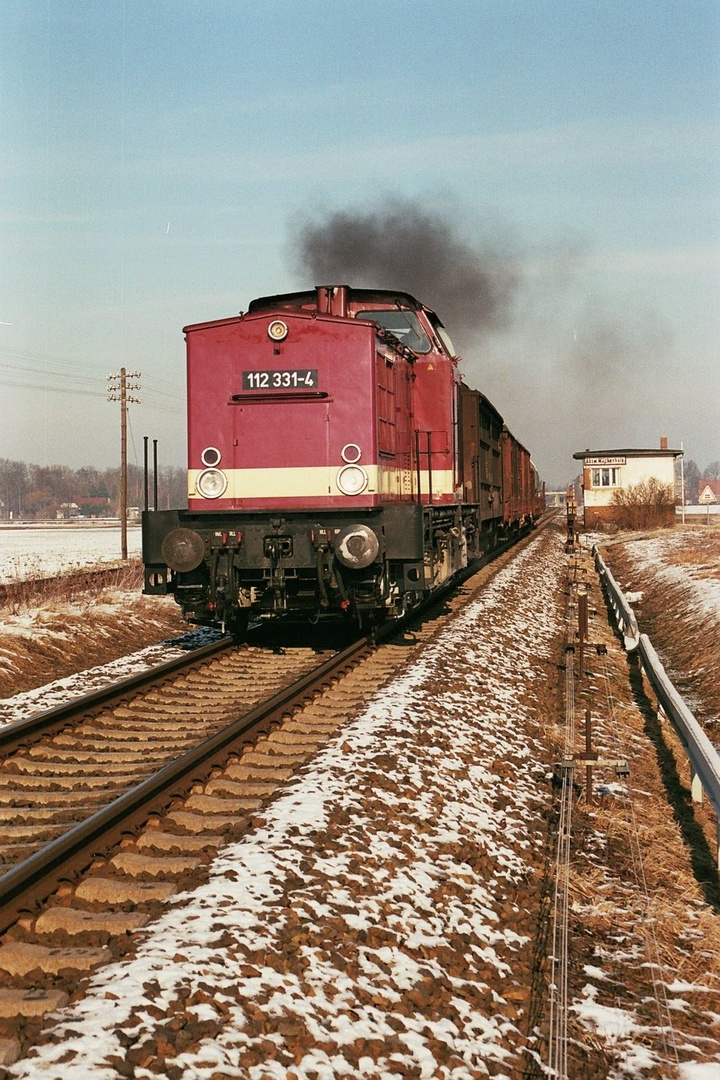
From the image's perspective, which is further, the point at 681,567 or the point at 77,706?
the point at 681,567

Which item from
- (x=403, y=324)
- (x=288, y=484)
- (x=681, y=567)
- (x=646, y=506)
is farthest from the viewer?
(x=646, y=506)

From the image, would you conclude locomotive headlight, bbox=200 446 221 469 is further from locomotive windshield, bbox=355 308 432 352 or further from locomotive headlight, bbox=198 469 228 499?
locomotive windshield, bbox=355 308 432 352

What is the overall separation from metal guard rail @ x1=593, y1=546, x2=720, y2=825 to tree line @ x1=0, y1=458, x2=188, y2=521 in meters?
128

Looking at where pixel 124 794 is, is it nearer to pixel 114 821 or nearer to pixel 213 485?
pixel 114 821

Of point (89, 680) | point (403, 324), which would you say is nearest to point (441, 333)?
Answer: point (403, 324)

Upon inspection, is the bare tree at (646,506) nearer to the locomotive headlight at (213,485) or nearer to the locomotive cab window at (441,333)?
the locomotive cab window at (441,333)

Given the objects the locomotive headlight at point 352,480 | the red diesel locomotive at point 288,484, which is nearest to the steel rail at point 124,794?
the red diesel locomotive at point 288,484

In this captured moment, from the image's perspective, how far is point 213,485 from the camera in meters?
11.1

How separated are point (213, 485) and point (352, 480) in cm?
154

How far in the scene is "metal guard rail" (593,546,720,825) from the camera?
6.71 m

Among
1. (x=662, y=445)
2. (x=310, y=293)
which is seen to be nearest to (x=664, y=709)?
(x=310, y=293)

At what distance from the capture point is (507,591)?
58.7 feet

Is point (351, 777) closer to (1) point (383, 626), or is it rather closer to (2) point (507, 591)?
(1) point (383, 626)

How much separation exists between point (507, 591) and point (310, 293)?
24.1 ft
